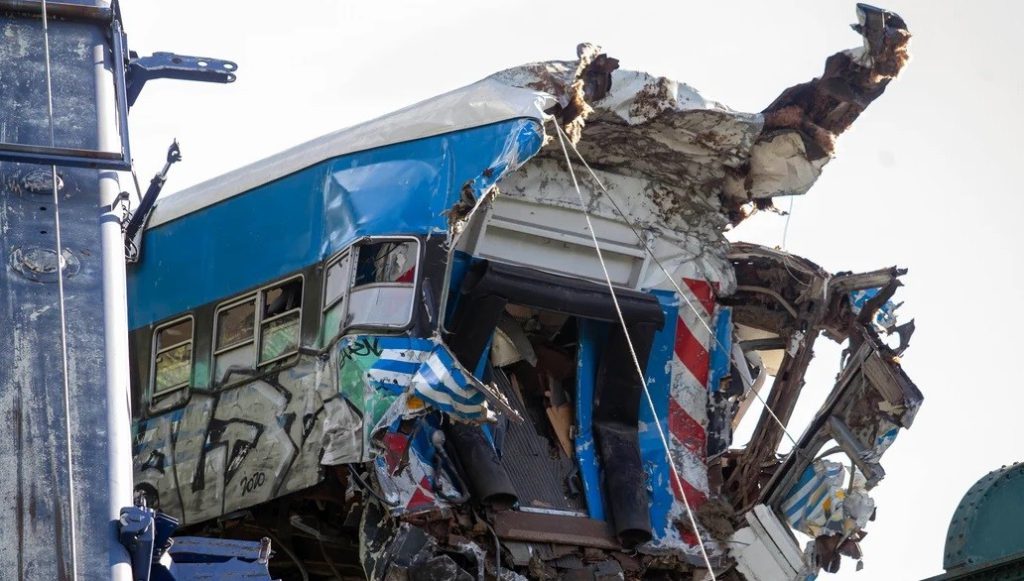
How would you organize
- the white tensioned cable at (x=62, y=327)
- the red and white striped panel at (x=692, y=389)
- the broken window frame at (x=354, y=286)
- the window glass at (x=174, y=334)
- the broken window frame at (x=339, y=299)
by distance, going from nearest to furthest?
the white tensioned cable at (x=62, y=327) → the broken window frame at (x=354, y=286) → the broken window frame at (x=339, y=299) → the window glass at (x=174, y=334) → the red and white striped panel at (x=692, y=389)

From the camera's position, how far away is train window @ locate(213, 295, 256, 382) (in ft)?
53.8

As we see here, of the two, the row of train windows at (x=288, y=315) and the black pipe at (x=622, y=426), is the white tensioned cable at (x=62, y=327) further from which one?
the black pipe at (x=622, y=426)

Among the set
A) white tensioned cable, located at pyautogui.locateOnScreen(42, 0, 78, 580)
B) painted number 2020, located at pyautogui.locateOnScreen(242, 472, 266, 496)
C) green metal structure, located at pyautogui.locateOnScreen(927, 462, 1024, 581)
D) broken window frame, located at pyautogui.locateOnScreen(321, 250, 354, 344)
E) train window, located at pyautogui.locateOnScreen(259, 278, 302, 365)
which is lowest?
painted number 2020, located at pyautogui.locateOnScreen(242, 472, 266, 496)

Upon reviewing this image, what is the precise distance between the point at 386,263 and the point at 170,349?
2.96m

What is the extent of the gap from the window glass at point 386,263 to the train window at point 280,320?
0.87 meters

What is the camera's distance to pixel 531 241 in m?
16.6

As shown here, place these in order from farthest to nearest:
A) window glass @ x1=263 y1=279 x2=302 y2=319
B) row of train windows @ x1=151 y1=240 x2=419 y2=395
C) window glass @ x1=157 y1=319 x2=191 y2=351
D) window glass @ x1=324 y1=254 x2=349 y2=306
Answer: window glass @ x1=157 y1=319 x2=191 y2=351 < window glass @ x1=263 y1=279 x2=302 y2=319 < window glass @ x1=324 y1=254 x2=349 y2=306 < row of train windows @ x1=151 y1=240 x2=419 y2=395

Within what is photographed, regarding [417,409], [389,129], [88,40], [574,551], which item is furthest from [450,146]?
[88,40]

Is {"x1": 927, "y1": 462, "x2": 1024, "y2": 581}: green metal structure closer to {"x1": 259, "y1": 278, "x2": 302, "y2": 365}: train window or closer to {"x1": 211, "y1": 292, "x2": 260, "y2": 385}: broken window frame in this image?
{"x1": 259, "y1": 278, "x2": 302, "y2": 365}: train window

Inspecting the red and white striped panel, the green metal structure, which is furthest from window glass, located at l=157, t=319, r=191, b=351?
the green metal structure

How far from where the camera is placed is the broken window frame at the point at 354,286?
15.0 metres

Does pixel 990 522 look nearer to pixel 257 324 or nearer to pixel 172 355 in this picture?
pixel 257 324

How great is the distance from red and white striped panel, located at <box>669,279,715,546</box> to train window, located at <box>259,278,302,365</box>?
12.2ft

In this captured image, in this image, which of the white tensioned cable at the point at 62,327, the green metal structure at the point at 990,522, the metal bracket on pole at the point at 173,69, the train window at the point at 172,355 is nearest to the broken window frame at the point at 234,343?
the train window at the point at 172,355
